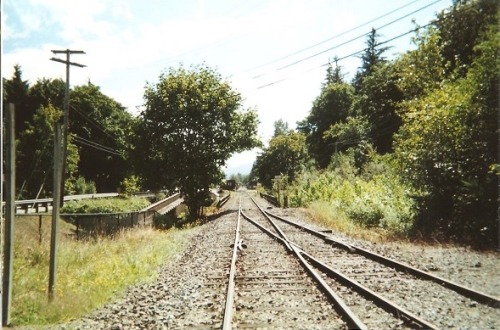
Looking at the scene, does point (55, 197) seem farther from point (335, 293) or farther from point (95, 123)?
point (95, 123)

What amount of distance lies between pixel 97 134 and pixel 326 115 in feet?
133

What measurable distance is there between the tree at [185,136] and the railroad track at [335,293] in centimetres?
1686

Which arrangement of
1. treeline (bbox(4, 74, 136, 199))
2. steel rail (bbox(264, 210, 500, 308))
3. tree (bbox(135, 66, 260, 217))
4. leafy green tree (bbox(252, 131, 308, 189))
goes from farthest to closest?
leafy green tree (bbox(252, 131, 308, 189))
treeline (bbox(4, 74, 136, 199))
tree (bbox(135, 66, 260, 217))
steel rail (bbox(264, 210, 500, 308))

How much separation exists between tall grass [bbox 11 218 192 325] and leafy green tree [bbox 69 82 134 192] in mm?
43054

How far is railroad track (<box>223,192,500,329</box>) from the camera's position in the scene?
5.46 meters

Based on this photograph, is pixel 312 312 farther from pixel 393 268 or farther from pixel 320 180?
pixel 320 180

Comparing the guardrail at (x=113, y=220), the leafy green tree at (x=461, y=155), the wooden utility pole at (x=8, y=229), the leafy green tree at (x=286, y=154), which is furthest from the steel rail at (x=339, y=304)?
the leafy green tree at (x=286, y=154)

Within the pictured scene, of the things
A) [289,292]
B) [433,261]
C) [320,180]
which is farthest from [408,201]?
[320,180]

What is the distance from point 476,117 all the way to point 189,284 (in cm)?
1067

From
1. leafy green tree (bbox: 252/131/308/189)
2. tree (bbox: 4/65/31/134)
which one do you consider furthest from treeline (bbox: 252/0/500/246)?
tree (bbox: 4/65/31/134)

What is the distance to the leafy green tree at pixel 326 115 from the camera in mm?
65438

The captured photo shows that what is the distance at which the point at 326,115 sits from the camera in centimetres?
6700

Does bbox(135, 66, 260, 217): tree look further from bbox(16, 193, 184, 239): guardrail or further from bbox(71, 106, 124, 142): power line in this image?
bbox(71, 106, 124, 142): power line

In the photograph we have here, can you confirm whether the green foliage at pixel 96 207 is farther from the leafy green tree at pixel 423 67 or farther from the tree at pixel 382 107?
the tree at pixel 382 107
